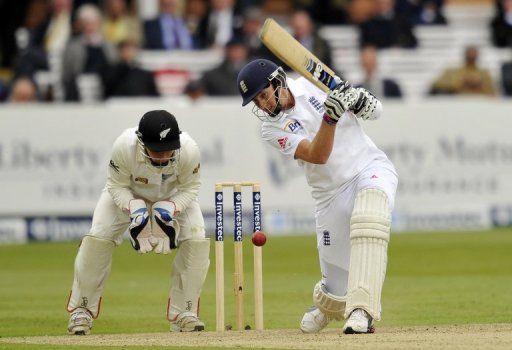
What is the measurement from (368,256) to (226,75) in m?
10.2

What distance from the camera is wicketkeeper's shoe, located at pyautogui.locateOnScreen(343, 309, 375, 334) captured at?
301 inches

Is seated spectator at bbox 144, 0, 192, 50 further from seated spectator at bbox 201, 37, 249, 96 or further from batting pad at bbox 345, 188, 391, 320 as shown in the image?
batting pad at bbox 345, 188, 391, 320

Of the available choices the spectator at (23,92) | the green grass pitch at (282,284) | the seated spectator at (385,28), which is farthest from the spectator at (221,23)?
the green grass pitch at (282,284)

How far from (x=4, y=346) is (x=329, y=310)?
190cm

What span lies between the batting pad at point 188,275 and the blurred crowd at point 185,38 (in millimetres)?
8436

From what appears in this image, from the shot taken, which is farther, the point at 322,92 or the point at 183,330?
the point at 183,330

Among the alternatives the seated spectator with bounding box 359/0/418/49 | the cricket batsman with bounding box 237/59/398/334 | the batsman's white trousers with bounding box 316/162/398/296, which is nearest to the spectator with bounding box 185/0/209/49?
the seated spectator with bounding box 359/0/418/49

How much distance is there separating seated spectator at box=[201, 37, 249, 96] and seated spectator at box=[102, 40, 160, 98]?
694 mm

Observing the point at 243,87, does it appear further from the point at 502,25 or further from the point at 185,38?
the point at 502,25

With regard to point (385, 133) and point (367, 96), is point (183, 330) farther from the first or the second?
point (385, 133)

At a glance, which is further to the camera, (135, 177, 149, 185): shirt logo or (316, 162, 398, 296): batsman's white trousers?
(135, 177, 149, 185): shirt logo

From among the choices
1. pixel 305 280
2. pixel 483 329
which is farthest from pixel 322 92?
pixel 305 280

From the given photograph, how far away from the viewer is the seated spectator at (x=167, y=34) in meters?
18.9

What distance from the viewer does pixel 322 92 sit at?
8180 millimetres
